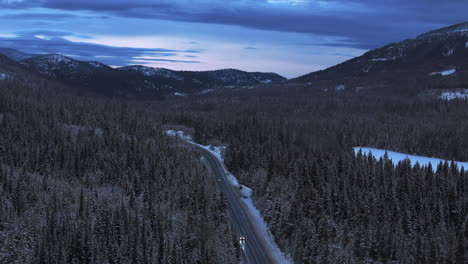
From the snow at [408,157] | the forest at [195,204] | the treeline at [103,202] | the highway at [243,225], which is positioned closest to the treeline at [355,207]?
the forest at [195,204]

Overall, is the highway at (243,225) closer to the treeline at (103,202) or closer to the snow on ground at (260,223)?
the snow on ground at (260,223)

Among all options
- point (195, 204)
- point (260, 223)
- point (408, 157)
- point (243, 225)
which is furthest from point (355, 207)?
point (408, 157)

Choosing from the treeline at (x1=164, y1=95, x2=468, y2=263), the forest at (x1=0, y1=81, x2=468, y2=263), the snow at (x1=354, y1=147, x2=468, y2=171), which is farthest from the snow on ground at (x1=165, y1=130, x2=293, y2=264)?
the snow at (x1=354, y1=147, x2=468, y2=171)

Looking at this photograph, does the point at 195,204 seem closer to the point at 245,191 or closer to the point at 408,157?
the point at 245,191

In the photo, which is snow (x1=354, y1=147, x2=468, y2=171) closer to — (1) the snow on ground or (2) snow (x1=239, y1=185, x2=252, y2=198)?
(1) the snow on ground

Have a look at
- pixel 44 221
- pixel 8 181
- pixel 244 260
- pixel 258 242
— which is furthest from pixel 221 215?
pixel 8 181

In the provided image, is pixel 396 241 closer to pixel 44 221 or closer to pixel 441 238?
pixel 441 238
